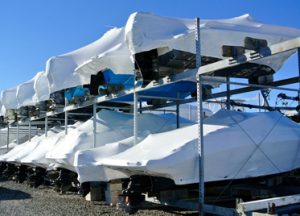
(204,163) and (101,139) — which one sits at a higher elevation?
(101,139)

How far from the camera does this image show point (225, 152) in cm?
739

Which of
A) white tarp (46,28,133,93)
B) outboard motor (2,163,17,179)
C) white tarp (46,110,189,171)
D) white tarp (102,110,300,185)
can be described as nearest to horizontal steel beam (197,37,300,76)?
white tarp (102,110,300,185)

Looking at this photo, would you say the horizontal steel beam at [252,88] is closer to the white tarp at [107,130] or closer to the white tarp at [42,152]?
the white tarp at [107,130]

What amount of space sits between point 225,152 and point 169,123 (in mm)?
5453

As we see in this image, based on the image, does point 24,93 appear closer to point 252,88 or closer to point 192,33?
point 252,88

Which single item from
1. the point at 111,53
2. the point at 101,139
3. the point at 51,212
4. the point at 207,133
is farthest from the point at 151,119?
the point at 207,133

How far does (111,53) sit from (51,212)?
12.7 ft

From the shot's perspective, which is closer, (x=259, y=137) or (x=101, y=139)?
(x=259, y=137)

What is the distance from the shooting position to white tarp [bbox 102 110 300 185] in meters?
7.18

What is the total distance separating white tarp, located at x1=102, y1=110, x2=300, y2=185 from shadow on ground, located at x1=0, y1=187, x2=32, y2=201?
5.68 metres

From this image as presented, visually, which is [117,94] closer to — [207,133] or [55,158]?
[55,158]

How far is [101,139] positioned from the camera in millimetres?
12203

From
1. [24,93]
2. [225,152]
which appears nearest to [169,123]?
[225,152]

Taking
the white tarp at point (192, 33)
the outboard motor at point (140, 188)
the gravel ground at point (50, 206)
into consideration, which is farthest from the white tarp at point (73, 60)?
the outboard motor at point (140, 188)
